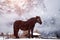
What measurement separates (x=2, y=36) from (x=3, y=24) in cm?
17

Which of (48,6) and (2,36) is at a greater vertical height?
(48,6)

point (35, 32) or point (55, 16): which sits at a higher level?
point (55, 16)

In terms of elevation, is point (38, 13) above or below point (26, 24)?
above

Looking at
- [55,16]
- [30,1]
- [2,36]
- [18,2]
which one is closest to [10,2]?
[18,2]

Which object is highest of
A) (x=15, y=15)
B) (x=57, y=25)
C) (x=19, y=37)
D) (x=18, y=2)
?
(x=18, y=2)

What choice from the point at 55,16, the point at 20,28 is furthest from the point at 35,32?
the point at 55,16

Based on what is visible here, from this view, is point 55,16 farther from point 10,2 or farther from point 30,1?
point 10,2

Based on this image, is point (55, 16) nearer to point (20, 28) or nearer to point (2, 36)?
point (20, 28)

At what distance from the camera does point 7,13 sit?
2.31m

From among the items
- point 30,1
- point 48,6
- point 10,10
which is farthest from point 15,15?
point 48,6

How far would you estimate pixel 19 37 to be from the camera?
7.53ft

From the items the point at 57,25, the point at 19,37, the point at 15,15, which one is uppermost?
the point at 15,15

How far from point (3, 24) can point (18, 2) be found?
38 centimetres

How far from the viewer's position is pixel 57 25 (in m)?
2.32
